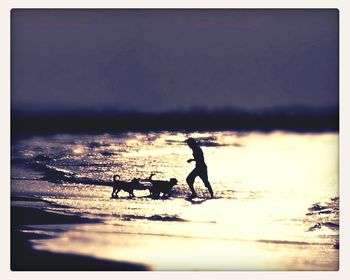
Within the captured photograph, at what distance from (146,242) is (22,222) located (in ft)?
2.46

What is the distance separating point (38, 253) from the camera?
5.46 m

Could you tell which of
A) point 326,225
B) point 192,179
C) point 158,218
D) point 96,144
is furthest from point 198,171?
point 326,225

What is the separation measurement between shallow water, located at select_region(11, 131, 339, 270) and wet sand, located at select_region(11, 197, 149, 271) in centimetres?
4

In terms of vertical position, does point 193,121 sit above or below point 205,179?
above

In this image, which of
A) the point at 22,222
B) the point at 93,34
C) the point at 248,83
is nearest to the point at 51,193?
the point at 22,222

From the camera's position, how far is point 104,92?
5508 millimetres

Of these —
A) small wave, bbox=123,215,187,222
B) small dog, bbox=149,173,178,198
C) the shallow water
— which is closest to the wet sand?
the shallow water

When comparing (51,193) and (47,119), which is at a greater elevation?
(47,119)

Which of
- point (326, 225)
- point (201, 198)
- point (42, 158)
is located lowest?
point (326, 225)

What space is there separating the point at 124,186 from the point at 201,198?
466mm

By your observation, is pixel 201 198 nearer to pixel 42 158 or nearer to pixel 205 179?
pixel 205 179

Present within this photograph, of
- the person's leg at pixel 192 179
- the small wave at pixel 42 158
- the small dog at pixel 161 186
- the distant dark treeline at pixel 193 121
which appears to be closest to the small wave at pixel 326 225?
the distant dark treeline at pixel 193 121

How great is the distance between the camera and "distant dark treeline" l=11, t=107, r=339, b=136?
549 centimetres

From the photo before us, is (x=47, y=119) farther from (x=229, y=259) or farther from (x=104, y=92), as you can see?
(x=229, y=259)
